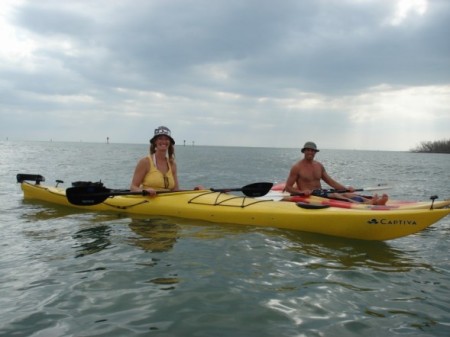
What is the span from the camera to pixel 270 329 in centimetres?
332

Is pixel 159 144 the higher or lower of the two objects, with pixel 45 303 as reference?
higher

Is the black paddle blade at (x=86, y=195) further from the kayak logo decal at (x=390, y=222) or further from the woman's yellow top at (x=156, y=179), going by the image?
the kayak logo decal at (x=390, y=222)

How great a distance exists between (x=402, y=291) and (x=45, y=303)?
368 cm

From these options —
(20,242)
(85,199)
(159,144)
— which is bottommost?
(20,242)

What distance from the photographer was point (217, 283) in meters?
4.32

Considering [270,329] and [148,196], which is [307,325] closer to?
[270,329]

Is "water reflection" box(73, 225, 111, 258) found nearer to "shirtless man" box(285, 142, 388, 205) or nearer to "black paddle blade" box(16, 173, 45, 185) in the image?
"shirtless man" box(285, 142, 388, 205)

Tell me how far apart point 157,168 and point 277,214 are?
106 inches

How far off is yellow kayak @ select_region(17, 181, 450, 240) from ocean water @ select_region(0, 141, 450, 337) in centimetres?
20

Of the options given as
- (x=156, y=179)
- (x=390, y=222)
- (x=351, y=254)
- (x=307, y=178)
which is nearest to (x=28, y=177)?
(x=156, y=179)

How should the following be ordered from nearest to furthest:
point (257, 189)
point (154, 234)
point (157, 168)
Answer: point (154, 234), point (157, 168), point (257, 189)

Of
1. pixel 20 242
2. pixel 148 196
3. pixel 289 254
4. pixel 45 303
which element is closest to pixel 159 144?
pixel 148 196

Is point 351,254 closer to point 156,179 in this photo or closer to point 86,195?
point 156,179

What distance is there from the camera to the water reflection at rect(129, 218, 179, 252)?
5.87m
